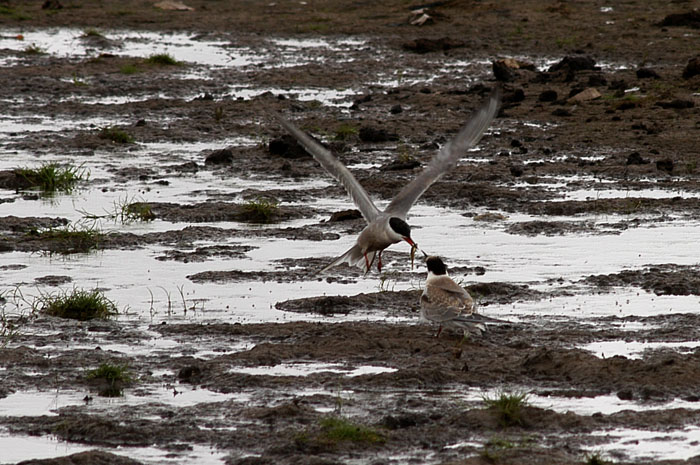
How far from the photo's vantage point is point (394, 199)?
10773 mm

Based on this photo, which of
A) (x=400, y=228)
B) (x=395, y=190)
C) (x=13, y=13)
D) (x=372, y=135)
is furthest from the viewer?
(x=13, y=13)

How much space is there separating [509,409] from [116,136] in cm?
1228

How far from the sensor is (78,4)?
3534 cm

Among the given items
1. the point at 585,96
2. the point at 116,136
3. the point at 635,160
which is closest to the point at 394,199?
the point at 635,160

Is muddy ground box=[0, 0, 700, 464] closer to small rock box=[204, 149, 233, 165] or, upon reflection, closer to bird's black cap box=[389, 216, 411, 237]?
small rock box=[204, 149, 233, 165]

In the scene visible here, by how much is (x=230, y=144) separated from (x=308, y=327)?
953 centimetres

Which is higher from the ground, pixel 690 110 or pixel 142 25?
pixel 142 25

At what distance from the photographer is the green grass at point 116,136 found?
18.1 meters

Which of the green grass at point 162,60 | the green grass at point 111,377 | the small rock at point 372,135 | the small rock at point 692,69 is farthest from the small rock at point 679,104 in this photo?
the green grass at point 111,377

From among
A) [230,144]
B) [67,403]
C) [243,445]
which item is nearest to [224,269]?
[67,403]

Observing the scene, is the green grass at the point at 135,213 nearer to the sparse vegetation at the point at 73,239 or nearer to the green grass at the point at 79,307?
the sparse vegetation at the point at 73,239

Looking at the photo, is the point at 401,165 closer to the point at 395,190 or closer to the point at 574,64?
the point at 395,190

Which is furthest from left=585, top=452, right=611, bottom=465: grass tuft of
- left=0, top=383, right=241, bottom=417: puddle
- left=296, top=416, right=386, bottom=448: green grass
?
left=0, top=383, right=241, bottom=417: puddle

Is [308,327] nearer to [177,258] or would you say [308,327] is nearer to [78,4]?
[177,258]
